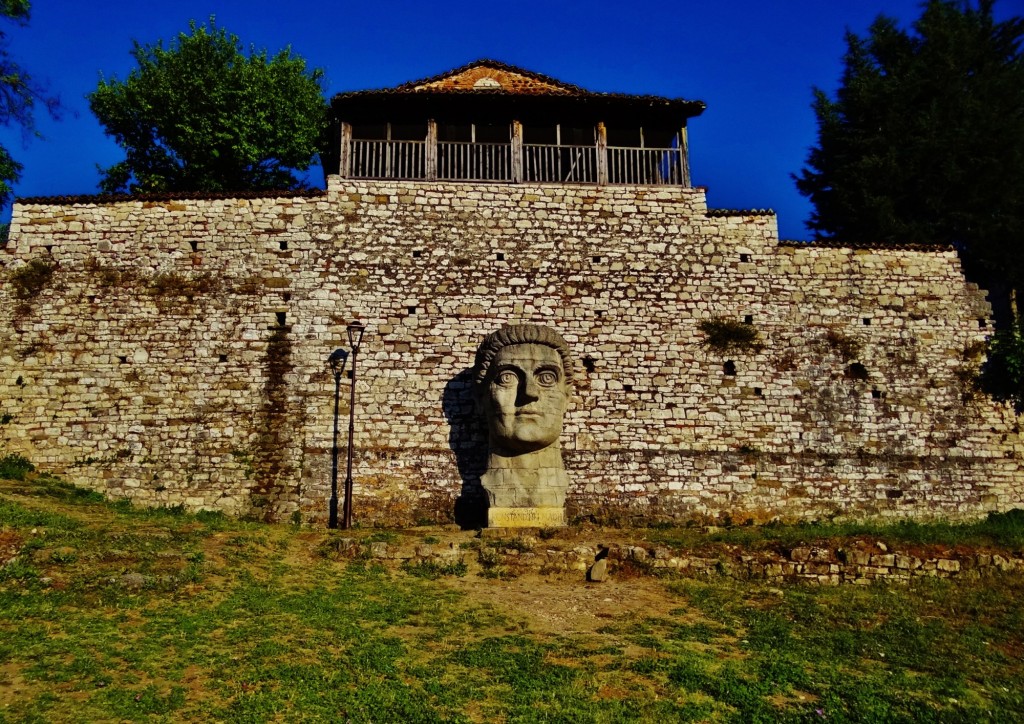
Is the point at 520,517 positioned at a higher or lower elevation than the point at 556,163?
lower

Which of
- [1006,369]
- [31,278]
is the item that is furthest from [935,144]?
[31,278]

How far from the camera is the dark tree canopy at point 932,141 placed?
64.1 feet

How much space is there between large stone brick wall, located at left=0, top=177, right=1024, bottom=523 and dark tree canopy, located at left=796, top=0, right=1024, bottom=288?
478cm

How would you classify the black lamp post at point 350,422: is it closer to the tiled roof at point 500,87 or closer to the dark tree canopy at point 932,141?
the tiled roof at point 500,87

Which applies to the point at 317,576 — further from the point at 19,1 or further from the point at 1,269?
the point at 19,1

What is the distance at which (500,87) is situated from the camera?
16906mm

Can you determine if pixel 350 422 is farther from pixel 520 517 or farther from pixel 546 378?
pixel 546 378

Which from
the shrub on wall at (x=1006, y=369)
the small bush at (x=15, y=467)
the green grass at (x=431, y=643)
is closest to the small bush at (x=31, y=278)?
the small bush at (x=15, y=467)

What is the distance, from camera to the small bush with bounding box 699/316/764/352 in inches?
590

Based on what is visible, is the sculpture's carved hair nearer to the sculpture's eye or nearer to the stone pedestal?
the sculpture's eye

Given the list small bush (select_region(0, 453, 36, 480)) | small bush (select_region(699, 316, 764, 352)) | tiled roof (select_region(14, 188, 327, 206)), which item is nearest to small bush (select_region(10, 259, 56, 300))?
tiled roof (select_region(14, 188, 327, 206))

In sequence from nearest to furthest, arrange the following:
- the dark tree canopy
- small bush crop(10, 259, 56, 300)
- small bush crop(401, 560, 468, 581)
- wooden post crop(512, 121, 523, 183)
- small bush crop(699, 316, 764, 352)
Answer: small bush crop(401, 560, 468, 581), small bush crop(10, 259, 56, 300), small bush crop(699, 316, 764, 352), wooden post crop(512, 121, 523, 183), the dark tree canopy

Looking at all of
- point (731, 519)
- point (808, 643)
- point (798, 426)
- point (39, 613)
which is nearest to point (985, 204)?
point (798, 426)

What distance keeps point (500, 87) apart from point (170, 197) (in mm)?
7543
